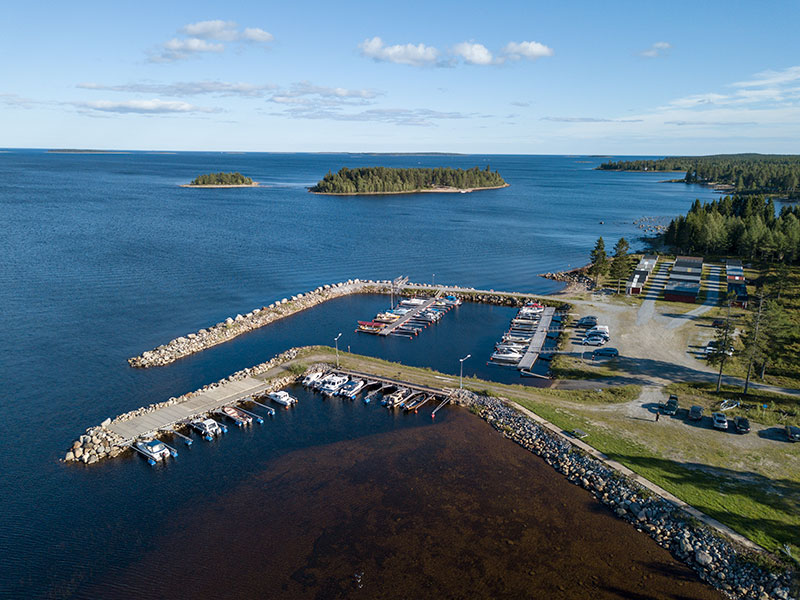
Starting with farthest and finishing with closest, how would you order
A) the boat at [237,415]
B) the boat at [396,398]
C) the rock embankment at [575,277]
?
1. the rock embankment at [575,277]
2. the boat at [396,398]
3. the boat at [237,415]

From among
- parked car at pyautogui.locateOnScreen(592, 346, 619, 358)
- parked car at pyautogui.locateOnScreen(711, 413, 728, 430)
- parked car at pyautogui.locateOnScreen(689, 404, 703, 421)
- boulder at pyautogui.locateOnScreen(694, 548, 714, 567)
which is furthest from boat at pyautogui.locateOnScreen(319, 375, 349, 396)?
parked car at pyautogui.locateOnScreen(711, 413, 728, 430)

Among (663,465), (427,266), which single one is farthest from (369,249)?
(663,465)

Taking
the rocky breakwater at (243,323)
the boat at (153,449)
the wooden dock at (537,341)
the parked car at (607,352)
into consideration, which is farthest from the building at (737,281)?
the boat at (153,449)

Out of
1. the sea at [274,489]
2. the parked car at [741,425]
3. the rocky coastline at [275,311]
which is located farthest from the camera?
the rocky coastline at [275,311]

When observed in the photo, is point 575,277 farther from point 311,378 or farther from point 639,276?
point 311,378

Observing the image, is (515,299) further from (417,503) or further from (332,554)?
(332,554)

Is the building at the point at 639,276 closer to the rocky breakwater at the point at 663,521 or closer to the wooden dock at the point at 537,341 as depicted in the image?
the wooden dock at the point at 537,341
